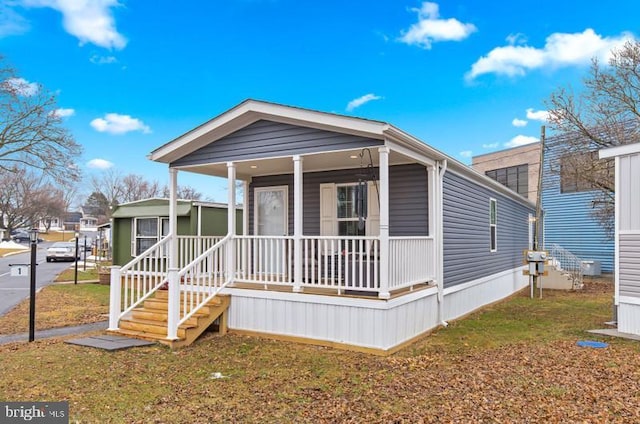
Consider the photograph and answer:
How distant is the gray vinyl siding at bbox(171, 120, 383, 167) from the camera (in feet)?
22.8

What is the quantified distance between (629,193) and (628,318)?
6.77ft

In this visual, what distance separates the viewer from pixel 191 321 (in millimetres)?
7078

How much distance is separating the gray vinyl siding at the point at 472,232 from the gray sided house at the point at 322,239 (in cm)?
6

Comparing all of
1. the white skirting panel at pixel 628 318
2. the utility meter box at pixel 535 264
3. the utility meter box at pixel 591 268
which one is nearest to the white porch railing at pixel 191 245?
the white skirting panel at pixel 628 318

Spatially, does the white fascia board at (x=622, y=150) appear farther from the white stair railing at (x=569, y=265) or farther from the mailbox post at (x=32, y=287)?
the mailbox post at (x=32, y=287)

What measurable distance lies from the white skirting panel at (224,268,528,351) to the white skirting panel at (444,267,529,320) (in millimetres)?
972

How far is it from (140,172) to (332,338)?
44.3 meters

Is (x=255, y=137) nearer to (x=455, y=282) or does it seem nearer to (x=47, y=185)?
(x=455, y=282)

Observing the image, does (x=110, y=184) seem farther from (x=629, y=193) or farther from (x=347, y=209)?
(x=629, y=193)

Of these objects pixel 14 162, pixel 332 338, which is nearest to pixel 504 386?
pixel 332 338

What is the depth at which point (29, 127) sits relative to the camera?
67.3 ft

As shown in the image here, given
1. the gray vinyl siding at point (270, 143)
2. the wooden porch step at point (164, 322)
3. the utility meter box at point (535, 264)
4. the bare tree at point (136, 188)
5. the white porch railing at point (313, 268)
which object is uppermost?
the bare tree at point (136, 188)

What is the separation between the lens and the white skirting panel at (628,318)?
7317mm

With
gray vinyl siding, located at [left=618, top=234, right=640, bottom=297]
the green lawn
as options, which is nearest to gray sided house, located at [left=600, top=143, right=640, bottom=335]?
gray vinyl siding, located at [left=618, top=234, right=640, bottom=297]
